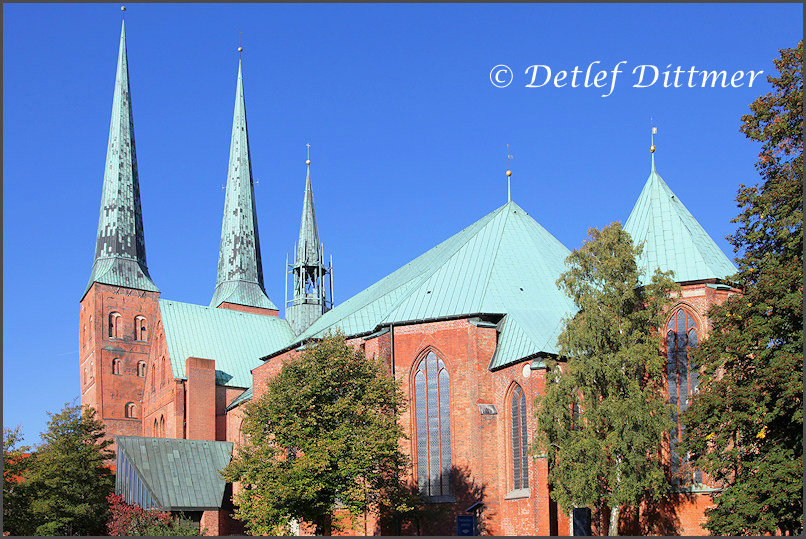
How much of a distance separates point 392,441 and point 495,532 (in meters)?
6.85

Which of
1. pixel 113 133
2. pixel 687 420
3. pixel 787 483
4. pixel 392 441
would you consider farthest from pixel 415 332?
pixel 113 133

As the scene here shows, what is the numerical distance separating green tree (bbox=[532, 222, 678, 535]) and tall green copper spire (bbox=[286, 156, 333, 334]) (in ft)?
118

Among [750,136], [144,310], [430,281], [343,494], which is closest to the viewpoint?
[750,136]

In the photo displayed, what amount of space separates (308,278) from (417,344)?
28.1 metres

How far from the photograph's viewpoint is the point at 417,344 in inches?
1599

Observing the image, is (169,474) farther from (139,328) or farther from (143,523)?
(139,328)

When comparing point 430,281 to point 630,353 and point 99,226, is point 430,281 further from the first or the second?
point 99,226

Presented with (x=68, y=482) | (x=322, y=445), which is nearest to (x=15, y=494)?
(x=68, y=482)

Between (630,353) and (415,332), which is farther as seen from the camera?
(415,332)

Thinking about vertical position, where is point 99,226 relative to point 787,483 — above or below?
above

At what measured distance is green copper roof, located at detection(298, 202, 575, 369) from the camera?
→ 39.2 meters

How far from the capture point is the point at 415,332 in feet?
134

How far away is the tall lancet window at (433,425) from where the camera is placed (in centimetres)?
3841

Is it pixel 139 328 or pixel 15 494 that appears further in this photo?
pixel 139 328
